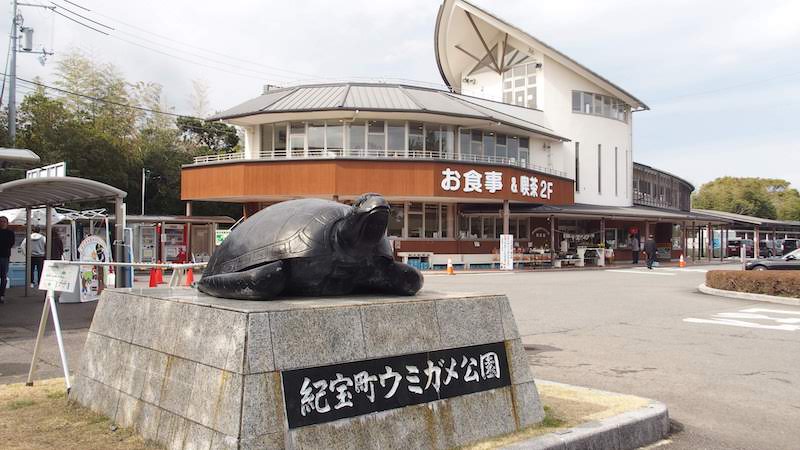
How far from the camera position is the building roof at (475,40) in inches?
1383

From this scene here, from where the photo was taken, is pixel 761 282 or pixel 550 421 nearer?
pixel 550 421

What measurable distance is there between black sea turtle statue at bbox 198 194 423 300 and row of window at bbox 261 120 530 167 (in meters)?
23.3

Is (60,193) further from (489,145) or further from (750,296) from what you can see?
(489,145)

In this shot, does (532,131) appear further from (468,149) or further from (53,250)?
(53,250)

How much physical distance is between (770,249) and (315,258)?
52705 millimetres

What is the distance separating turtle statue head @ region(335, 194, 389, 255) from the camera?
4410 millimetres

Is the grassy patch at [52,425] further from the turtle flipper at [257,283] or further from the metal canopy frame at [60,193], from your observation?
the metal canopy frame at [60,193]

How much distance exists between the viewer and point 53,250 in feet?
54.3

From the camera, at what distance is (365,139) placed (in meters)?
28.5

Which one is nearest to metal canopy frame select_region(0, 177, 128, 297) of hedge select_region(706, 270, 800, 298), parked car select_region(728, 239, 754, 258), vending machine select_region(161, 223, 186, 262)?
vending machine select_region(161, 223, 186, 262)

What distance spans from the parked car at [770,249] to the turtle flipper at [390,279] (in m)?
49.9

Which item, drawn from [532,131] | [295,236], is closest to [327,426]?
[295,236]

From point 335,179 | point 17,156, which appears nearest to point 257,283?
point 17,156

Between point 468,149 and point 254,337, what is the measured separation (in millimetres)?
27829
